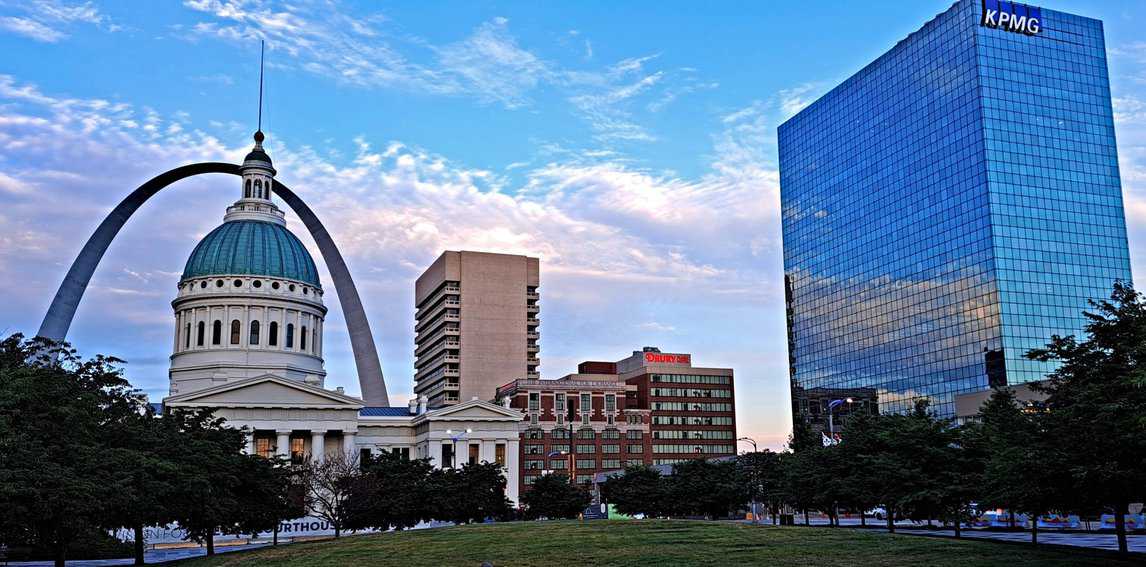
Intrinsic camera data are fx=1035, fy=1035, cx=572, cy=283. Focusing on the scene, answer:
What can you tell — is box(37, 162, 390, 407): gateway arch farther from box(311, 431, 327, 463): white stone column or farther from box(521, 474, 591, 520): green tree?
box(521, 474, 591, 520): green tree

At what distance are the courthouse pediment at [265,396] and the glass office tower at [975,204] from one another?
73300 mm

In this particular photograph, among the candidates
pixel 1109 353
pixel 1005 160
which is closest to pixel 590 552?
pixel 1109 353

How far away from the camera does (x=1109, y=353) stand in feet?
112

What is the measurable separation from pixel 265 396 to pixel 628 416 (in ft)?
212

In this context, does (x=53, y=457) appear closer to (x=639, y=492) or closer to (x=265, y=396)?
(x=639, y=492)

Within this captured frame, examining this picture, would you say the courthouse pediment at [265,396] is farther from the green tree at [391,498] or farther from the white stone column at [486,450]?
the green tree at [391,498]

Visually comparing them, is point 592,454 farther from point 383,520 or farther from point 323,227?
point 383,520

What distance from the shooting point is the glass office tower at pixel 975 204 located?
13700 cm

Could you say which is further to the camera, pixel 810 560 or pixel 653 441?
pixel 653 441

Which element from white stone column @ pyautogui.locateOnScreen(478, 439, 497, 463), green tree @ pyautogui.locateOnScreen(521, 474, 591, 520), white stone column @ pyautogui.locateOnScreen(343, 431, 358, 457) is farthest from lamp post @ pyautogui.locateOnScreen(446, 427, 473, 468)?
green tree @ pyautogui.locateOnScreen(521, 474, 591, 520)

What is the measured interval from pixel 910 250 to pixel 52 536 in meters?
132

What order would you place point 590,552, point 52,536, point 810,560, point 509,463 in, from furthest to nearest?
point 509,463 → point 52,536 → point 590,552 → point 810,560

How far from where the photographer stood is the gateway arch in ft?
430

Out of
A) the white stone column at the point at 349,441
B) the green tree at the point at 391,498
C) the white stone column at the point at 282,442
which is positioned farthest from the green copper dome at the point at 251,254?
the green tree at the point at 391,498
